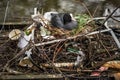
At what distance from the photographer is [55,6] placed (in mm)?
7684

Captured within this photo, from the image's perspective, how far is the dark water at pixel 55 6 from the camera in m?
7.27

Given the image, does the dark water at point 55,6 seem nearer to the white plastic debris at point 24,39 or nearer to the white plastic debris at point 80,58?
the white plastic debris at point 24,39

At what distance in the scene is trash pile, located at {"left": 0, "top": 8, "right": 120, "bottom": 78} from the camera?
444 cm

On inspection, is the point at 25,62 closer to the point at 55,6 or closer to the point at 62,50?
the point at 62,50

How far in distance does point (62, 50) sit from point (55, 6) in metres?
3.13

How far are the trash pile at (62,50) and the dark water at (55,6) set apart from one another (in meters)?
2.21

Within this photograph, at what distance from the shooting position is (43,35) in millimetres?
4809

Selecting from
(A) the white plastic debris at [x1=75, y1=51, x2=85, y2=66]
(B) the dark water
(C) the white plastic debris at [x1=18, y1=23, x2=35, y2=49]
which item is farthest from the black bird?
(B) the dark water

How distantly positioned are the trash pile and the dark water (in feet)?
7.24

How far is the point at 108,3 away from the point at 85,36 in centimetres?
326

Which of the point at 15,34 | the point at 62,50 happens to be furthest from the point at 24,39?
the point at 62,50

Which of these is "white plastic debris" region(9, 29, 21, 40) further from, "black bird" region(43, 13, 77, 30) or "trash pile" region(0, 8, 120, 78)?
"black bird" region(43, 13, 77, 30)

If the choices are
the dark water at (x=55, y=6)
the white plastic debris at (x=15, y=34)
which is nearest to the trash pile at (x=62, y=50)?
the white plastic debris at (x=15, y=34)

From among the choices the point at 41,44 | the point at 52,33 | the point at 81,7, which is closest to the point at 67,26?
the point at 52,33
